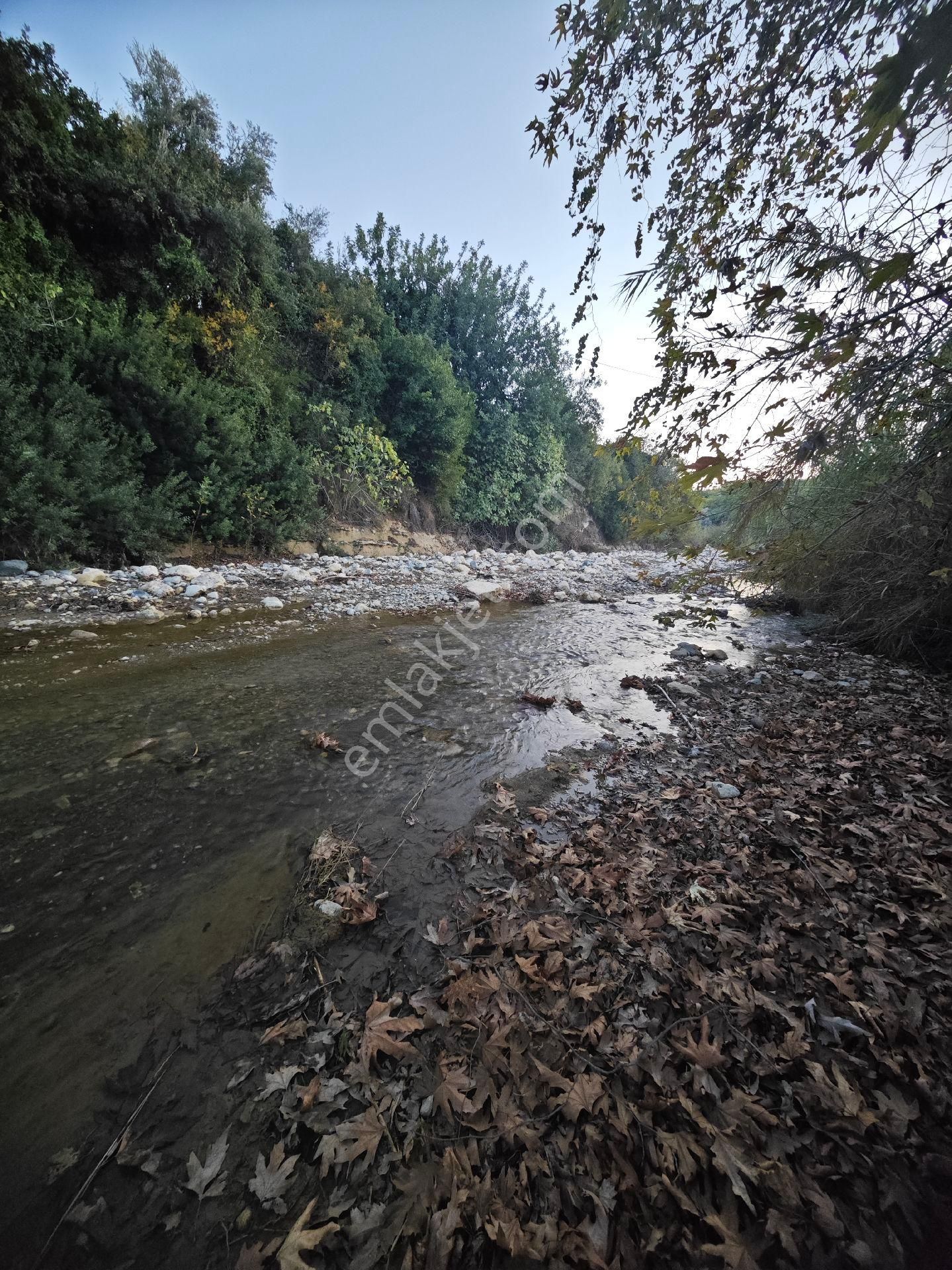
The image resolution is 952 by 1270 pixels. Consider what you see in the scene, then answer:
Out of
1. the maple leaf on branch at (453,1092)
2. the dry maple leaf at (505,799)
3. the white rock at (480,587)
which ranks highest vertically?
the white rock at (480,587)

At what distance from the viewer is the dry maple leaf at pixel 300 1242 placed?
3.32ft

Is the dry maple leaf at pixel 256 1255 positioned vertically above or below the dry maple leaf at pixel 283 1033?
above

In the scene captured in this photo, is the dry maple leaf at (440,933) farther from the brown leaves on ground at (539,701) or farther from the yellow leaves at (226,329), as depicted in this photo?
the yellow leaves at (226,329)

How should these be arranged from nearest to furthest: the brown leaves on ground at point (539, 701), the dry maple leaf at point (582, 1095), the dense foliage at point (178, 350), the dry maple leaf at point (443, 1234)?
1. the dry maple leaf at point (443, 1234)
2. the dry maple leaf at point (582, 1095)
3. the brown leaves on ground at point (539, 701)
4. the dense foliage at point (178, 350)

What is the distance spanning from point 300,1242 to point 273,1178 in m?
0.17

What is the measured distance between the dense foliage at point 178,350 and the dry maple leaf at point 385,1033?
787 centimetres

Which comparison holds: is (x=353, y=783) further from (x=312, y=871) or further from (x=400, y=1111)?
(x=400, y=1111)

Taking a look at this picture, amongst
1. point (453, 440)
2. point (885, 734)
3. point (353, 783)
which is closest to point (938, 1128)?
point (353, 783)

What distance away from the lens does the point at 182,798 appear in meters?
2.60

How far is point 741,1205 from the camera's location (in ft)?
3.46

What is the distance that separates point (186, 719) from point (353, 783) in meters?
1.59

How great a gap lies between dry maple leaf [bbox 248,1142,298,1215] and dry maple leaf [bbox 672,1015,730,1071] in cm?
117

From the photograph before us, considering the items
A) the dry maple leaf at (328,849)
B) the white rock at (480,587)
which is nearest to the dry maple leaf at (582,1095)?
the dry maple leaf at (328,849)

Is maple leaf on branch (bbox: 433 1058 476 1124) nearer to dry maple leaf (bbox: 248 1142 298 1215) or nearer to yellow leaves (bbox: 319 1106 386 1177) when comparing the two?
yellow leaves (bbox: 319 1106 386 1177)
